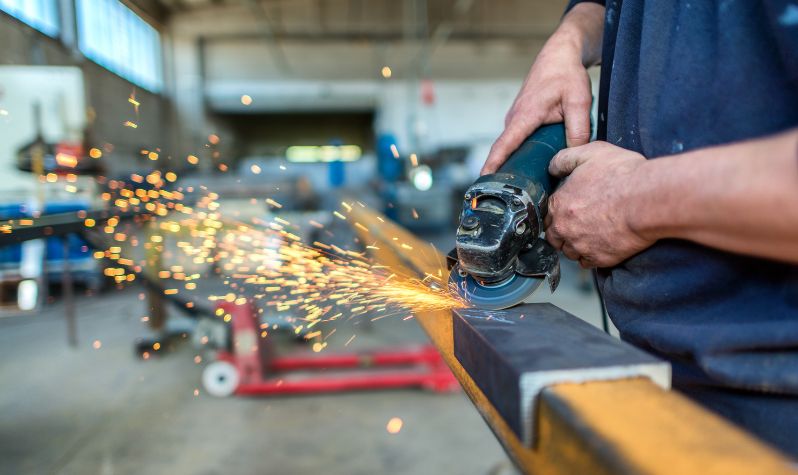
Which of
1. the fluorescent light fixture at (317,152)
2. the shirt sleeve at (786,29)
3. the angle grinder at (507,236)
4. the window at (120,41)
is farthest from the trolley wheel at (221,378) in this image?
the fluorescent light fixture at (317,152)

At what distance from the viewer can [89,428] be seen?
107 inches

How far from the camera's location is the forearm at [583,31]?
115 centimetres

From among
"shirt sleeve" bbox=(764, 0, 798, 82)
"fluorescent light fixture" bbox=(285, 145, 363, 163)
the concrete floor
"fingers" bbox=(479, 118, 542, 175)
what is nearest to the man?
"shirt sleeve" bbox=(764, 0, 798, 82)

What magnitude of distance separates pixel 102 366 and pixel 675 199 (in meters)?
3.86

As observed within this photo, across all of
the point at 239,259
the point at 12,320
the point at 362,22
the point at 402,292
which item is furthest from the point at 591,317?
the point at 362,22

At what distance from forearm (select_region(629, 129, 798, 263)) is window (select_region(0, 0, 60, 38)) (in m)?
8.21

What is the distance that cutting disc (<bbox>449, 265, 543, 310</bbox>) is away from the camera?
955 millimetres

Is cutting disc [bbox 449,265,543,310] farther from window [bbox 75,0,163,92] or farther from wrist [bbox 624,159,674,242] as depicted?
window [bbox 75,0,163,92]

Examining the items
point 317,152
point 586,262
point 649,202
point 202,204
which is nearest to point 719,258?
point 649,202

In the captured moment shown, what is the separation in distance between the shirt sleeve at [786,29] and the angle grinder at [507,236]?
1.40 feet

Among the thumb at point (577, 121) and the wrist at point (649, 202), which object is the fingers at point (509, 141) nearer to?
the thumb at point (577, 121)

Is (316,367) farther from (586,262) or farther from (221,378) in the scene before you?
(586,262)

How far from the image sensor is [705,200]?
57 cm

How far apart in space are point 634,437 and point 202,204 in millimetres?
5228
